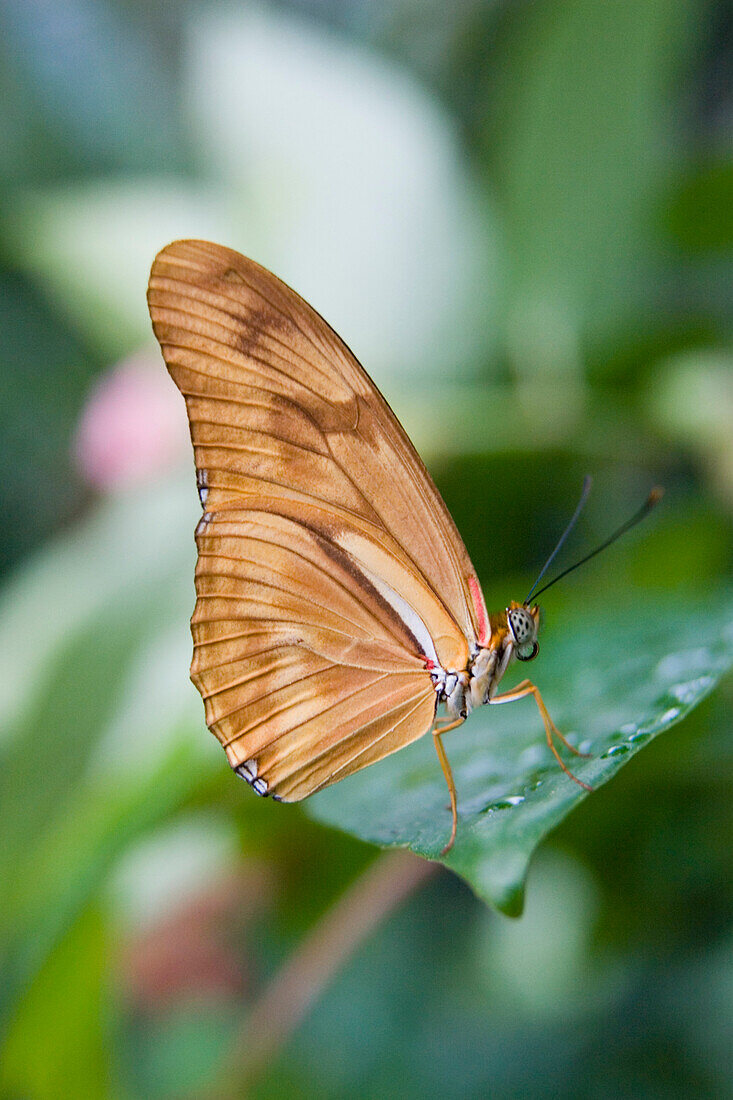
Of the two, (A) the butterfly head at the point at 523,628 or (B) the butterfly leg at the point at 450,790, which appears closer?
(B) the butterfly leg at the point at 450,790

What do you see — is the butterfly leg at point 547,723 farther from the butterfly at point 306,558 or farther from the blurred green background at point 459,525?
the blurred green background at point 459,525

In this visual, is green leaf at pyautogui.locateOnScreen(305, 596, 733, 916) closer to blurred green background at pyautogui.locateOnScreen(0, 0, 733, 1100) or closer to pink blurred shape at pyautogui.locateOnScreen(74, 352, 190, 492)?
blurred green background at pyautogui.locateOnScreen(0, 0, 733, 1100)

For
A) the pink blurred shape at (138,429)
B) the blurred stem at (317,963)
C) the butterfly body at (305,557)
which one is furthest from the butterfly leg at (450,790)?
the pink blurred shape at (138,429)

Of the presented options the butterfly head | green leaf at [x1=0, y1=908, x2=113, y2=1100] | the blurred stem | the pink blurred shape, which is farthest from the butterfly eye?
the pink blurred shape

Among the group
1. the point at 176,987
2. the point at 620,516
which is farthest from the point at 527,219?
the point at 176,987

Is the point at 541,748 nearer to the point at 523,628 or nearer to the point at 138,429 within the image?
the point at 523,628

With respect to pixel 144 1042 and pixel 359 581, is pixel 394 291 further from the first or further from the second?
pixel 144 1042
